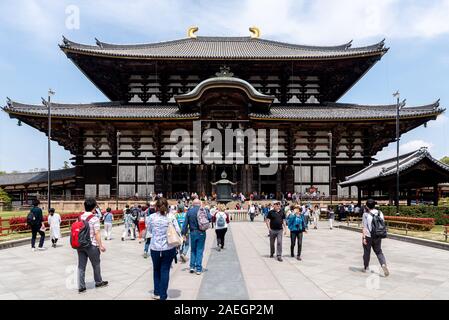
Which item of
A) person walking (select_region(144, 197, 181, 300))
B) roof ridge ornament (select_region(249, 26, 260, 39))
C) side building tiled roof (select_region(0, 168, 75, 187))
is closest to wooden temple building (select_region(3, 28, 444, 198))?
side building tiled roof (select_region(0, 168, 75, 187))

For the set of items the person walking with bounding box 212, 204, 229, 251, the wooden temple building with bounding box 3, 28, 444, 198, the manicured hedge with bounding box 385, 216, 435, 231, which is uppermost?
the wooden temple building with bounding box 3, 28, 444, 198

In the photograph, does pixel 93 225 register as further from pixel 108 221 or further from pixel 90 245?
pixel 108 221

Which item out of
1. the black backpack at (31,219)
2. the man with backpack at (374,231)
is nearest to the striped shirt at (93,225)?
the man with backpack at (374,231)

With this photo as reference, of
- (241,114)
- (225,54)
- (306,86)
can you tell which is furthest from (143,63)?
(306,86)

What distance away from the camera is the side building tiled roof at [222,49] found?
109ft

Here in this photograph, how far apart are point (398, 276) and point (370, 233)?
1156 millimetres

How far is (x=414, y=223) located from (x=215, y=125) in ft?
67.2

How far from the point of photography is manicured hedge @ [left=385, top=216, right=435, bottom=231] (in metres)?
17.0

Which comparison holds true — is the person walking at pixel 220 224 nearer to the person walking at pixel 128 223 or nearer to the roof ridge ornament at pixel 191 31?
A: the person walking at pixel 128 223

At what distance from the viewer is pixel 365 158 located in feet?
109

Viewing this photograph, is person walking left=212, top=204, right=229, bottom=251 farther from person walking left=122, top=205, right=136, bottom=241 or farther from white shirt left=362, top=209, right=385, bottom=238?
person walking left=122, top=205, right=136, bottom=241

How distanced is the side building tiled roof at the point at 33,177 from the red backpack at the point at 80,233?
99.5 feet

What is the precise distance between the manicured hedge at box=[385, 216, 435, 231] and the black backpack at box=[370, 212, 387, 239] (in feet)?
34.8
